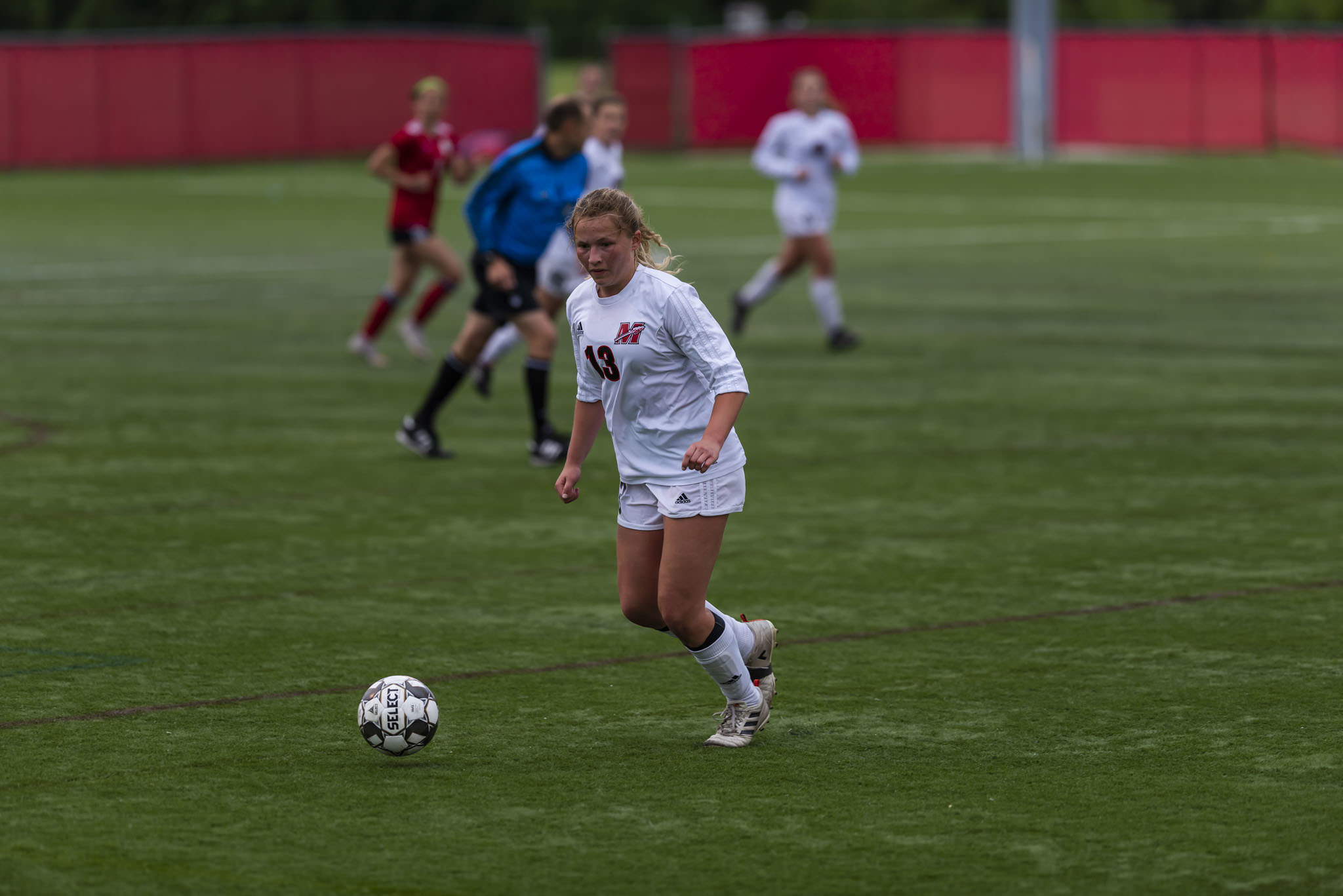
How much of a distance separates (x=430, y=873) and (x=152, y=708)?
2060mm

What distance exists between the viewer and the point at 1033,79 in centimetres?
4956

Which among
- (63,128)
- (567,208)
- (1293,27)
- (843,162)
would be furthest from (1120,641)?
(1293,27)

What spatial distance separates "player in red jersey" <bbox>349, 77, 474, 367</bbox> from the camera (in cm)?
1716

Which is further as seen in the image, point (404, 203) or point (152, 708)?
point (404, 203)

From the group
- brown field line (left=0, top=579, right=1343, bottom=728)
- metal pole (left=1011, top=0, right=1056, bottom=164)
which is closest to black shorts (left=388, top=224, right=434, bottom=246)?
brown field line (left=0, top=579, right=1343, bottom=728)

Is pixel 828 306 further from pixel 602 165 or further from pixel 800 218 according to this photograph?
pixel 602 165

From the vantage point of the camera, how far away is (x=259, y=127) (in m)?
51.1

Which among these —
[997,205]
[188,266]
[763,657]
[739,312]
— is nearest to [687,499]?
[763,657]

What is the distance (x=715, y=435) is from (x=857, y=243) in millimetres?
23558

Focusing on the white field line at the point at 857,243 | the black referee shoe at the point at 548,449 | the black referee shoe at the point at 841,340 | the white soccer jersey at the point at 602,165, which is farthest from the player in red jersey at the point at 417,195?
the white field line at the point at 857,243

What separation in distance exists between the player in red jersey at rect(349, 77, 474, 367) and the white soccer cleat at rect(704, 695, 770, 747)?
34.8ft

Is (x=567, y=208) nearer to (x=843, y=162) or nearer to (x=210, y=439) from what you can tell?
(x=210, y=439)

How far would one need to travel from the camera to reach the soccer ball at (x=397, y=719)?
675 cm

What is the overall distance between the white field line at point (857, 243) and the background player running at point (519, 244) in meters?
12.7
